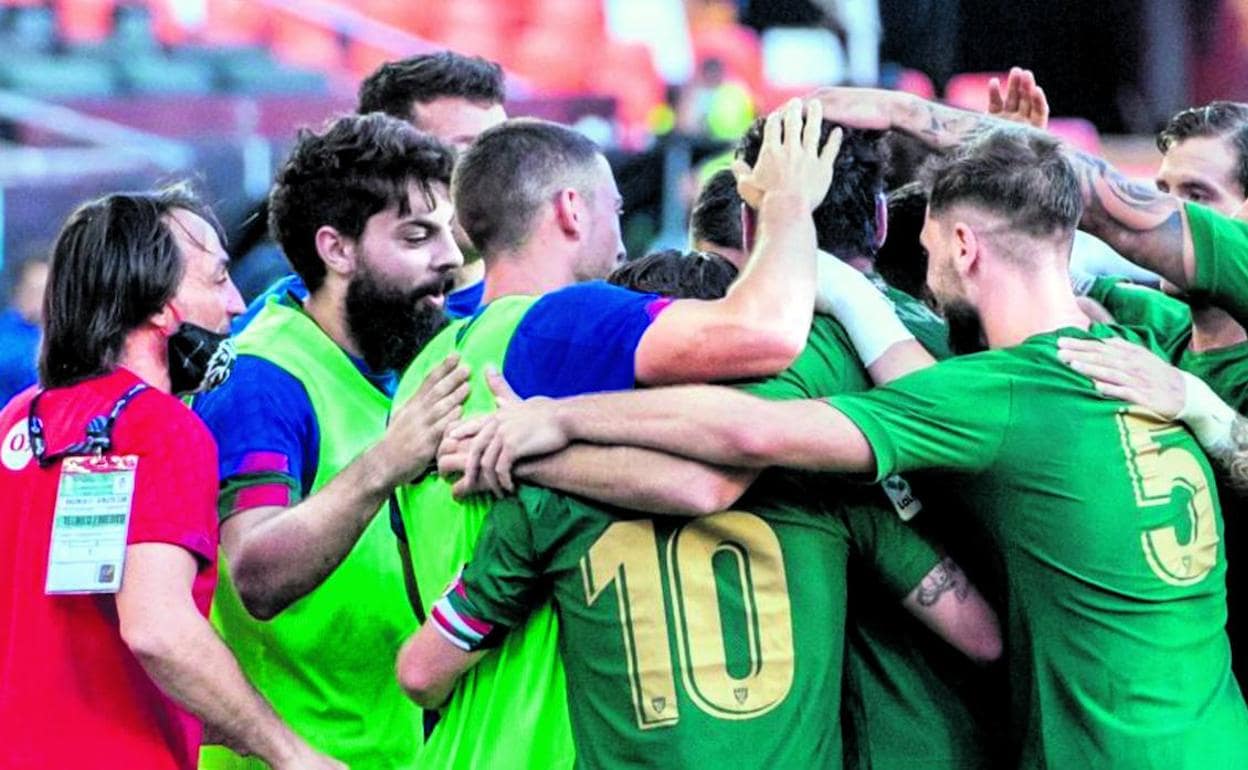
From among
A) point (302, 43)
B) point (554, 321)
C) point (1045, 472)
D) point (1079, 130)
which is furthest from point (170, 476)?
point (302, 43)

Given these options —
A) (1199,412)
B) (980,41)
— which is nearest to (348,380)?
(1199,412)

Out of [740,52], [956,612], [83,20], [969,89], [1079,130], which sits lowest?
[1079,130]

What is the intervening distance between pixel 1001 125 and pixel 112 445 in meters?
1.58

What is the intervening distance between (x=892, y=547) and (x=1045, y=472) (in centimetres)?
26

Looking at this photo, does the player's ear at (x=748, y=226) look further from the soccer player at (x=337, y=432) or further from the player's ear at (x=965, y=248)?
the soccer player at (x=337, y=432)

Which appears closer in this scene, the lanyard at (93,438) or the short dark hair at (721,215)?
the lanyard at (93,438)

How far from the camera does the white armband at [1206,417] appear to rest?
A: 2799mm

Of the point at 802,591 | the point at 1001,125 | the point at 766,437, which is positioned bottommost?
the point at 802,591

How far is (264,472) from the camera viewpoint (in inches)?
130

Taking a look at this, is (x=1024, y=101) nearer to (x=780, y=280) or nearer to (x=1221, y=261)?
(x=1221, y=261)

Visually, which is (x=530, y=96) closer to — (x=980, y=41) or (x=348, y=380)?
(x=980, y=41)

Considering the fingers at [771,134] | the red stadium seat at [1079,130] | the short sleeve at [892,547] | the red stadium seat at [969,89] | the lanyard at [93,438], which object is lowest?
the red stadium seat at [1079,130]

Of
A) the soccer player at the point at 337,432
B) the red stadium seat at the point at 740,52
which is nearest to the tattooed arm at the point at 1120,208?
the soccer player at the point at 337,432

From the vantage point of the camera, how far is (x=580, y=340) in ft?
9.05
